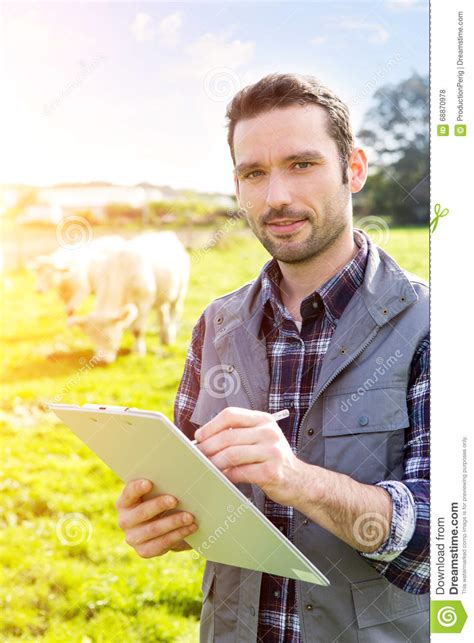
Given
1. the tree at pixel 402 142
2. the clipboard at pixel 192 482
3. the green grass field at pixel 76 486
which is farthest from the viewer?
the tree at pixel 402 142

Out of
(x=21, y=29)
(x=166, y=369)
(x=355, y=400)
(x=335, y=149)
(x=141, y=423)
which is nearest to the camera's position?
(x=141, y=423)

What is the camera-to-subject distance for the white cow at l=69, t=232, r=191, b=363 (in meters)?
2.66

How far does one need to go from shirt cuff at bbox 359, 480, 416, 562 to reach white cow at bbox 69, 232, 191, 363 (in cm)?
201

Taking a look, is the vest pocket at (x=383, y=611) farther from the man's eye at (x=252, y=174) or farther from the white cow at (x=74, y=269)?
the white cow at (x=74, y=269)

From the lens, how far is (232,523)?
0.66m

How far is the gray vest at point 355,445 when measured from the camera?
0.77m

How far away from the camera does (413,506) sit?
2.31 ft

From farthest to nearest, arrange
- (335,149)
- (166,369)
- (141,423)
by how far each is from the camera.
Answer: (166,369), (335,149), (141,423)

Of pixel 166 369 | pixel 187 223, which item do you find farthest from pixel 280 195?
pixel 187 223

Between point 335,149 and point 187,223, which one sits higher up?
point 187,223

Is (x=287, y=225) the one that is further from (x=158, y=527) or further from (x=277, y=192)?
(x=158, y=527)

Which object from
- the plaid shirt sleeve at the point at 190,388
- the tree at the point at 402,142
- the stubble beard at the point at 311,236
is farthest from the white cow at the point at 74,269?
the stubble beard at the point at 311,236
